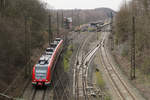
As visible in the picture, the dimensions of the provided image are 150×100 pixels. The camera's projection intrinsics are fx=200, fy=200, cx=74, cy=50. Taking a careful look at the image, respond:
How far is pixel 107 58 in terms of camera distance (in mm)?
33094

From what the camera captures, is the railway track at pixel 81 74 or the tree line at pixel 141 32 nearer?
the railway track at pixel 81 74

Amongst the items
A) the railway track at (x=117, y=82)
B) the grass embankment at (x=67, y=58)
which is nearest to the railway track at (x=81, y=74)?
the grass embankment at (x=67, y=58)

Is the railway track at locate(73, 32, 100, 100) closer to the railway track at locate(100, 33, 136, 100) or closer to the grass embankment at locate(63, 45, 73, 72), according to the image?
the grass embankment at locate(63, 45, 73, 72)

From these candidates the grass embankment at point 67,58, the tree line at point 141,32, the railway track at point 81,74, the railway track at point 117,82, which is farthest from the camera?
the grass embankment at point 67,58

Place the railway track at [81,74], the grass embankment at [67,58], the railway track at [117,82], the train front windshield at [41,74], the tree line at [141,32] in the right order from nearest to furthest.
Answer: the railway track at [117,82]
the railway track at [81,74]
the train front windshield at [41,74]
the tree line at [141,32]
the grass embankment at [67,58]

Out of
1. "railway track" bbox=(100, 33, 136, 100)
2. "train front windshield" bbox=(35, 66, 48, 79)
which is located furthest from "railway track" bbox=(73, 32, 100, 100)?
"train front windshield" bbox=(35, 66, 48, 79)

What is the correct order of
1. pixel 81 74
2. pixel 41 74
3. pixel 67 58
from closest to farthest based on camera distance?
pixel 41 74
pixel 81 74
pixel 67 58

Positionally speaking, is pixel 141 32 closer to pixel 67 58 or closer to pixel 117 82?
pixel 117 82

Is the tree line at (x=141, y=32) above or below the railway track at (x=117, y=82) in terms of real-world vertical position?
above

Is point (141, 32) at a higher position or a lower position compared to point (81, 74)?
higher

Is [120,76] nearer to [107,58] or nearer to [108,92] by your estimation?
[108,92]

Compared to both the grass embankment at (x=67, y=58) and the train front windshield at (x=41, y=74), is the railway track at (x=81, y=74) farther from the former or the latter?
the train front windshield at (x=41, y=74)

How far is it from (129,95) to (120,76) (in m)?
5.66

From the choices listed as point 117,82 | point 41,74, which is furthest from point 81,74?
point 41,74
